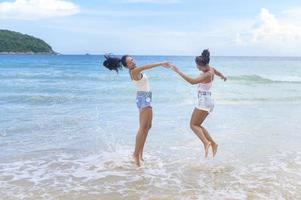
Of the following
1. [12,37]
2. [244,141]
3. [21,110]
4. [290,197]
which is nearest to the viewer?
[290,197]

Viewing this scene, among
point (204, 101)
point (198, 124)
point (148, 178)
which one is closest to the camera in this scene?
point (148, 178)

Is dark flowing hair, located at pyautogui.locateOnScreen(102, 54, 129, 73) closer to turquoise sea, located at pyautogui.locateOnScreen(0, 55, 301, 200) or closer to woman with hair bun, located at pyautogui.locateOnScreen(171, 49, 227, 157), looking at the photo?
woman with hair bun, located at pyautogui.locateOnScreen(171, 49, 227, 157)

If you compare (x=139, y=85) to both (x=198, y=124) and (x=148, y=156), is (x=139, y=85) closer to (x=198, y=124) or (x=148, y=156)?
(x=198, y=124)

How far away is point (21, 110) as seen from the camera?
16.0 metres

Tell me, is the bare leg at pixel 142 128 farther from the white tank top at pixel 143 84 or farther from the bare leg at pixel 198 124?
the bare leg at pixel 198 124

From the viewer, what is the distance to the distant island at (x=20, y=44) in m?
153

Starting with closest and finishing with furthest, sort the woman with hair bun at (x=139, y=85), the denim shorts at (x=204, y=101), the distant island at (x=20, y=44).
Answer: the woman with hair bun at (x=139, y=85)
the denim shorts at (x=204, y=101)
the distant island at (x=20, y=44)

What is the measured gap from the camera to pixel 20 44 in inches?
6142

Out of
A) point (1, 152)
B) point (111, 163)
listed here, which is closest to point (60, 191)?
point (111, 163)

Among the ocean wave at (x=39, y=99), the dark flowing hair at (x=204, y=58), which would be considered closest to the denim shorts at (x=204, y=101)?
the dark flowing hair at (x=204, y=58)

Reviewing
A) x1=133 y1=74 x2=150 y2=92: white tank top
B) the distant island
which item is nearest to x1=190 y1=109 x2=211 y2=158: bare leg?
x1=133 y1=74 x2=150 y2=92: white tank top

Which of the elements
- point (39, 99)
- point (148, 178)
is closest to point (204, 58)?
point (148, 178)

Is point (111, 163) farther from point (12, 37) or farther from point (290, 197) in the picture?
point (12, 37)

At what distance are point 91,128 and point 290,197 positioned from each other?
22.1ft
